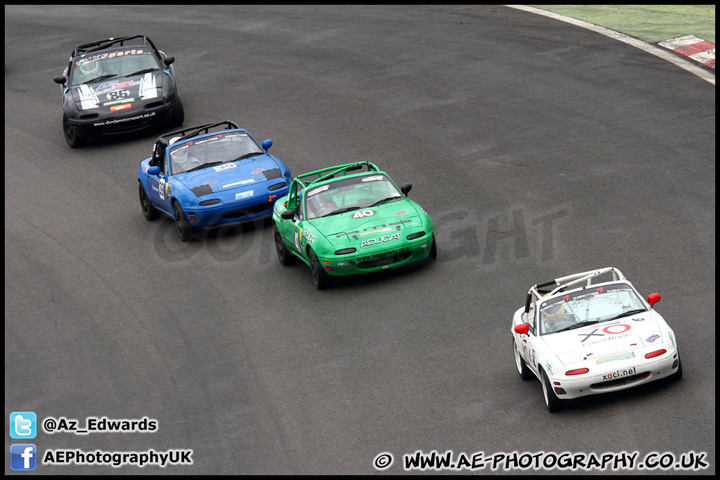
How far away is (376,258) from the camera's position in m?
14.1

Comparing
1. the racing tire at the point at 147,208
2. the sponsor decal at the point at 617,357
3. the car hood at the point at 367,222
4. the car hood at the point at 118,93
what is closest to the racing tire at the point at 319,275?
the car hood at the point at 367,222

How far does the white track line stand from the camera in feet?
74.7

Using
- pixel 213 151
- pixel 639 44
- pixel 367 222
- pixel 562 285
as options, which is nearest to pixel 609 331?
pixel 562 285

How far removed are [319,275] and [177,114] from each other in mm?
9505

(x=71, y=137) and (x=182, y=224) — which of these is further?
(x=71, y=137)

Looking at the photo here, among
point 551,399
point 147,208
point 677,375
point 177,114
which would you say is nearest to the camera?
point 551,399

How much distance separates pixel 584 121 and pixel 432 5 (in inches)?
471

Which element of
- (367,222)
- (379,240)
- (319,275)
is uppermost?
(367,222)

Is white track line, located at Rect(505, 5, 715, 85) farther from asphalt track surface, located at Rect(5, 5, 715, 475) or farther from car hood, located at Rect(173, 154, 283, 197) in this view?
car hood, located at Rect(173, 154, 283, 197)

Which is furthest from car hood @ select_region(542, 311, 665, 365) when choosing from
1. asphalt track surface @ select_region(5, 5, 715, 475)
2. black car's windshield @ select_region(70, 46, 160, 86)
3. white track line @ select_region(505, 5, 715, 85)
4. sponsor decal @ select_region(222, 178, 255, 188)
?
black car's windshield @ select_region(70, 46, 160, 86)

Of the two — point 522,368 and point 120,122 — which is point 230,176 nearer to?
point 120,122

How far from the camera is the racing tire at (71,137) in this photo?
2228 cm

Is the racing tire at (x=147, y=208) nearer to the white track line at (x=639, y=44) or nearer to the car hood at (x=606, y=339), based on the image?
the car hood at (x=606, y=339)

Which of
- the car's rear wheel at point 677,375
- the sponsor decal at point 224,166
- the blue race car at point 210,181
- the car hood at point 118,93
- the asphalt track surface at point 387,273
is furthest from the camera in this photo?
the car hood at point 118,93
